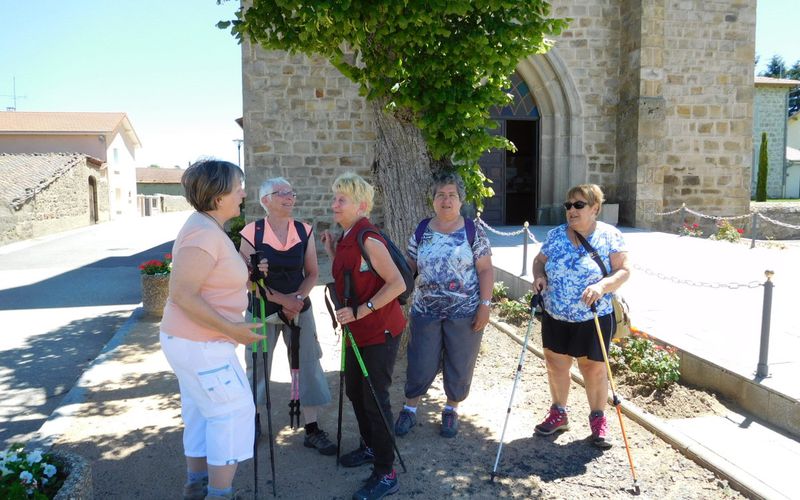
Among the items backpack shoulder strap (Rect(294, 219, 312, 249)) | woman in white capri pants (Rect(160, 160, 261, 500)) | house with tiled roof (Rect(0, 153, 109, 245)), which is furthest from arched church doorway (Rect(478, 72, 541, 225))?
house with tiled roof (Rect(0, 153, 109, 245))

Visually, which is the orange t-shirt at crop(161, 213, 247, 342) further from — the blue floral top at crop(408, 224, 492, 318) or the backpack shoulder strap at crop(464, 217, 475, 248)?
the backpack shoulder strap at crop(464, 217, 475, 248)

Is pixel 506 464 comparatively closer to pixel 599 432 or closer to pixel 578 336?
pixel 599 432

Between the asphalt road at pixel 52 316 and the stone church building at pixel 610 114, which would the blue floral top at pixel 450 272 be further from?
the stone church building at pixel 610 114

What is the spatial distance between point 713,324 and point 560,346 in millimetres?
2701

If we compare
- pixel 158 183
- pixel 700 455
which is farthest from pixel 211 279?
pixel 158 183

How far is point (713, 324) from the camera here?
18.5 feet

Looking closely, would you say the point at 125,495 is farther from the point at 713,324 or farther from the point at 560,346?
the point at 713,324

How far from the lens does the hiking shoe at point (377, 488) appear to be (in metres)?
3.16

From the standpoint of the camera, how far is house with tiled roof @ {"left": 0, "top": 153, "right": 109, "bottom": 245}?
20.3m

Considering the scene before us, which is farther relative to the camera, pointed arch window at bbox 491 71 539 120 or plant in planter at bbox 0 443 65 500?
pointed arch window at bbox 491 71 539 120

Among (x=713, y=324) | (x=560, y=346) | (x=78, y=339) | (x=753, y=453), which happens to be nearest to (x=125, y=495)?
(x=560, y=346)

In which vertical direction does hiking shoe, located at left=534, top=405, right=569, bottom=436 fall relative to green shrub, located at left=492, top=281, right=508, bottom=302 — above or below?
below

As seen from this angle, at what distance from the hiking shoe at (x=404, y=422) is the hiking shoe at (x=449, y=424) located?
0.71ft

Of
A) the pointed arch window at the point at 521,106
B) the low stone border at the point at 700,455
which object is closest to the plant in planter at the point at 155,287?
the low stone border at the point at 700,455
